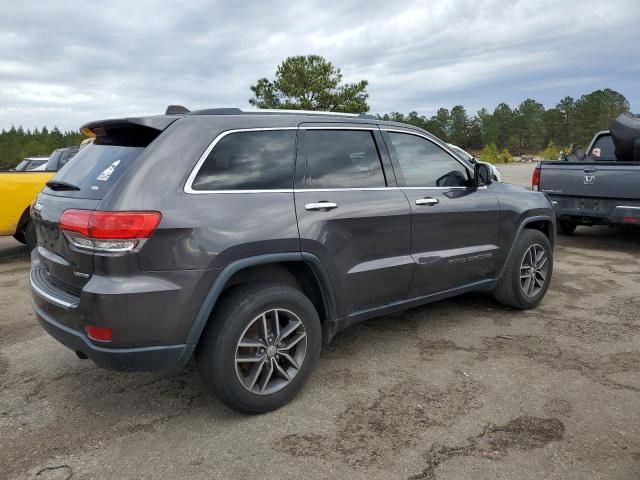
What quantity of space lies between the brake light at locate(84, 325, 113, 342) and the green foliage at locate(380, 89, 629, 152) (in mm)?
79383

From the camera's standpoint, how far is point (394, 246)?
3.74m

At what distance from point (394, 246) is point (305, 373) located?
3.56 feet

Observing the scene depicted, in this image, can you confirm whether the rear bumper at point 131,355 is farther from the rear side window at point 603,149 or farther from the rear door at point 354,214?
the rear side window at point 603,149

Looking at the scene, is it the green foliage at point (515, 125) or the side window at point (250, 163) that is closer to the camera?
the side window at point (250, 163)

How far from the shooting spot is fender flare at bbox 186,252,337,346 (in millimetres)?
2834

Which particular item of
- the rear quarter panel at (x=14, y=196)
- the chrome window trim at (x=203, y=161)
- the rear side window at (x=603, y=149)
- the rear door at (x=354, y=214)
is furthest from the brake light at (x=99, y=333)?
the rear side window at (x=603, y=149)

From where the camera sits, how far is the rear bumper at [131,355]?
274cm

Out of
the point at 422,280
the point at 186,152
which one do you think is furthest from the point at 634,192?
the point at 186,152

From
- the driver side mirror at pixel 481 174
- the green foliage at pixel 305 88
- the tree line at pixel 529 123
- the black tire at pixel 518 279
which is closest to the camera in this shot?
the driver side mirror at pixel 481 174

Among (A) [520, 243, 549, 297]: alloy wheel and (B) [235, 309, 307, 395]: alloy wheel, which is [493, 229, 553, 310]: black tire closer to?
(A) [520, 243, 549, 297]: alloy wheel

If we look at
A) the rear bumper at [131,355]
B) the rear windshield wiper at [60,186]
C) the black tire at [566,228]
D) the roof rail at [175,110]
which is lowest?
the black tire at [566,228]

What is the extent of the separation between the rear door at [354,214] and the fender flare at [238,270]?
0.05 metres

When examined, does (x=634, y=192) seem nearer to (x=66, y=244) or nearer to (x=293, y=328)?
(x=293, y=328)

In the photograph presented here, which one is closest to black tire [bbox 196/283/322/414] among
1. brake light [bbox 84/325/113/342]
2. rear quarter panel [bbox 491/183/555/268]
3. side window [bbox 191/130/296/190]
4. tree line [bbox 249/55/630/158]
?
brake light [bbox 84/325/113/342]
